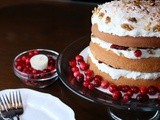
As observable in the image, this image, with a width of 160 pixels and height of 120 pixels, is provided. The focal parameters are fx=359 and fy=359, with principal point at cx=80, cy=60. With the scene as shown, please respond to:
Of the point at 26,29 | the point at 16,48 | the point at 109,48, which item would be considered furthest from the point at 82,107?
the point at 26,29

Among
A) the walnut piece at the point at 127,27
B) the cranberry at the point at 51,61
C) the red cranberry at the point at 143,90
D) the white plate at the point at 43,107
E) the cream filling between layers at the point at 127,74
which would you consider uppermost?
the walnut piece at the point at 127,27

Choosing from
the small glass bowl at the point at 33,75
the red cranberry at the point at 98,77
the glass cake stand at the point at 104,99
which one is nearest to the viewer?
the glass cake stand at the point at 104,99

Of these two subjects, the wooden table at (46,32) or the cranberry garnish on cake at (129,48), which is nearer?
the cranberry garnish on cake at (129,48)

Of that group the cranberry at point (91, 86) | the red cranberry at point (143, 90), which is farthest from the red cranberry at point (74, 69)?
the red cranberry at point (143, 90)

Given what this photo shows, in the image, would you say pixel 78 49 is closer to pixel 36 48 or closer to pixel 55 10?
pixel 36 48

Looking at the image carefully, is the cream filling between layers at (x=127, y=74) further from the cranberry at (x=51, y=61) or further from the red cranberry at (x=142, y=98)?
the cranberry at (x=51, y=61)

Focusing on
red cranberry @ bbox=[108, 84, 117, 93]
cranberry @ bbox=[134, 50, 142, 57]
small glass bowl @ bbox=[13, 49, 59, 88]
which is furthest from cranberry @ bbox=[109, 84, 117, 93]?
small glass bowl @ bbox=[13, 49, 59, 88]
